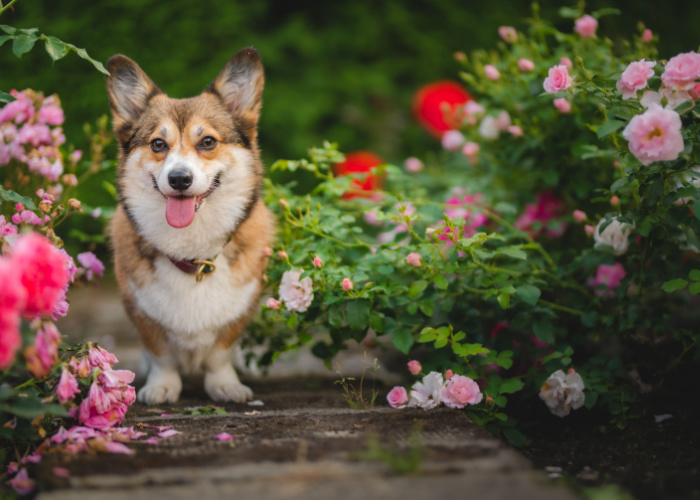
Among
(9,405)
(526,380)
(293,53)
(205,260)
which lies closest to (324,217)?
(205,260)

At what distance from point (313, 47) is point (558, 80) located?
378cm

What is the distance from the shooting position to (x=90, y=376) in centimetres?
188

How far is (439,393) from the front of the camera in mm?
2184

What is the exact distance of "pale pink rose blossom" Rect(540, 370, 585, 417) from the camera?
228 cm

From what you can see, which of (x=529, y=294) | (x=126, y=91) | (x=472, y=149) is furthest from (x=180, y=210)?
(x=472, y=149)

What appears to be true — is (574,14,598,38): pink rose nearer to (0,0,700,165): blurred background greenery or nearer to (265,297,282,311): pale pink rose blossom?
(265,297,282,311): pale pink rose blossom

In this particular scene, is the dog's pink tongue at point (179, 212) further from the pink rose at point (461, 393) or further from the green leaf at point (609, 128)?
the green leaf at point (609, 128)

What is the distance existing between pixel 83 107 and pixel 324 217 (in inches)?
111

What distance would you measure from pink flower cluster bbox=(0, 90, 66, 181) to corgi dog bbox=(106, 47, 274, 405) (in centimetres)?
31

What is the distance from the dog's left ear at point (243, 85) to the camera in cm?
270

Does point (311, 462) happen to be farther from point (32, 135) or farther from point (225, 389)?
point (32, 135)

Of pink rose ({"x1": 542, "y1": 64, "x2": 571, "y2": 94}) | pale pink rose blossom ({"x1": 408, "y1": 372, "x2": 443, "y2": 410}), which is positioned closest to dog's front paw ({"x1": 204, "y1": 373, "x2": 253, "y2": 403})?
pale pink rose blossom ({"x1": 408, "y1": 372, "x2": 443, "y2": 410})

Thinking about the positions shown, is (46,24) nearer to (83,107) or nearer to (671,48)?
(83,107)

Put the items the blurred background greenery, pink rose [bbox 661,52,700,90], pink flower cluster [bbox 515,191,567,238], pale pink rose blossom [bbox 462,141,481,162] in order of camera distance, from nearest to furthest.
→ pink rose [bbox 661,52,700,90], pink flower cluster [bbox 515,191,567,238], pale pink rose blossom [bbox 462,141,481,162], the blurred background greenery
